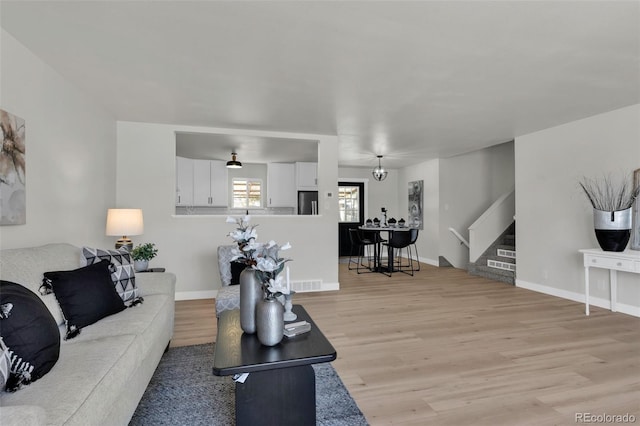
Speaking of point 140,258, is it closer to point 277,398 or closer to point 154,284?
point 154,284

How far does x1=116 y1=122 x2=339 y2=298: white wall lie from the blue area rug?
2030mm

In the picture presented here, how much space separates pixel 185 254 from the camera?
14.5 feet

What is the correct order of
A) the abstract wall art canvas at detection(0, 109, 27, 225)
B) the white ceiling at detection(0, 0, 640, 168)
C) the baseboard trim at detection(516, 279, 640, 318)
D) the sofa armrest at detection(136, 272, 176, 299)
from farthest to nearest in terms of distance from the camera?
1. the baseboard trim at detection(516, 279, 640, 318)
2. the sofa armrest at detection(136, 272, 176, 299)
3. the abstract wall art canvas at detection(0, 109, 27, 225)
4. the white ceiling at detection(0, 0, 640, 168)

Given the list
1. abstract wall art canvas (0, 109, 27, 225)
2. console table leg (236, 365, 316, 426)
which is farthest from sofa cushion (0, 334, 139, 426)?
abstract wall art canvas (0, 109, 27, 225)

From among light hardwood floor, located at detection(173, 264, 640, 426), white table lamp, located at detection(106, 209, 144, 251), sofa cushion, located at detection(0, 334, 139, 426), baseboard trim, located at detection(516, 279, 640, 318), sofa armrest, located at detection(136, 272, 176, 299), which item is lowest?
light hardwood floor, located at detection(173, 264, 640, 426)

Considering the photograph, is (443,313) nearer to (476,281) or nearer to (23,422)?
(476,281)

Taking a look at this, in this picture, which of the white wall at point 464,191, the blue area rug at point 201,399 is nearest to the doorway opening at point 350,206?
the white wall at point 464,191

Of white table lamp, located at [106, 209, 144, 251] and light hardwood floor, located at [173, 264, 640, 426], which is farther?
white table lamp, located at [106, 209, 144, 251]

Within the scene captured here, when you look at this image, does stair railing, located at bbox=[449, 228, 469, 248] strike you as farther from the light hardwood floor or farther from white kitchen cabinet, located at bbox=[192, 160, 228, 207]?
white kitchen cabinet, located at bbox=[192, 160, 228, 207]

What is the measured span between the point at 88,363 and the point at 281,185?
5847 mm

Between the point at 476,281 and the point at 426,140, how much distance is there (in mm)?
2573

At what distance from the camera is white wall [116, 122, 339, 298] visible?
4238mm

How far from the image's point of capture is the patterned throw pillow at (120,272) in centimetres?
231

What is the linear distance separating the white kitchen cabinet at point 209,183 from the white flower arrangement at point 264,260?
5.21 metres
